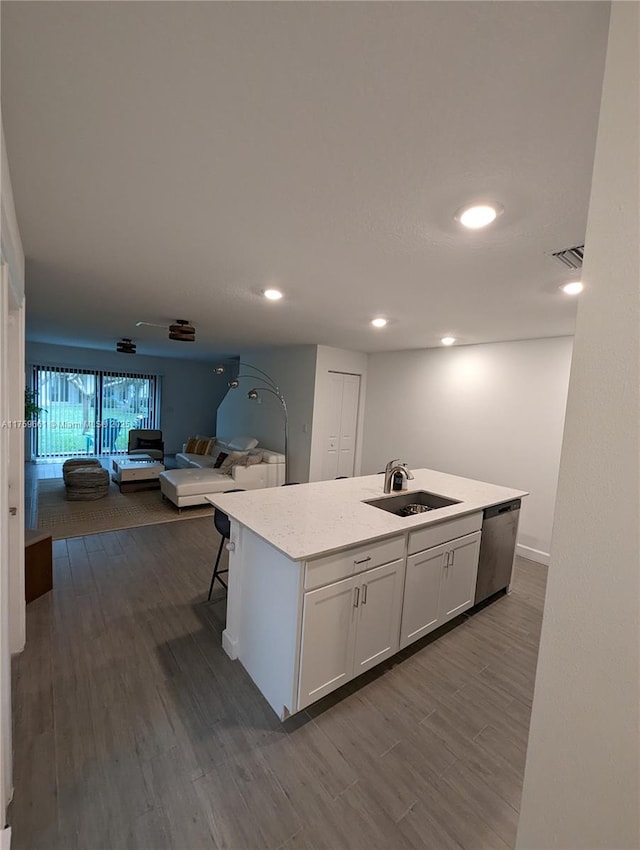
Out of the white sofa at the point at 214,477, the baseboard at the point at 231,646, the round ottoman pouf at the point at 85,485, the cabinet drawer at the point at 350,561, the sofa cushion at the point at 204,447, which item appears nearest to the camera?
the cabinet drawer at the point at 350,561

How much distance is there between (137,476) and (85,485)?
29.7 inches

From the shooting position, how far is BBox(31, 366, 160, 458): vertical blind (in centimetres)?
802

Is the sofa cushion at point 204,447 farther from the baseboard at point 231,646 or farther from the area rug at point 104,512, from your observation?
the baseboard at point 231,646

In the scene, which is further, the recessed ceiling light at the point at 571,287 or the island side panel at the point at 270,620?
the recessed ceiling light at the point at 571,287

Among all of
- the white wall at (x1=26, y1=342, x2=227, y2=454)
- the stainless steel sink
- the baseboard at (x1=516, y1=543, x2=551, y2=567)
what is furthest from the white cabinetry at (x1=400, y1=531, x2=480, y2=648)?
the white wall at (x1=26, y1=342, x2=227, y2=454)

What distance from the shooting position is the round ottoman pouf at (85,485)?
17.0 feet

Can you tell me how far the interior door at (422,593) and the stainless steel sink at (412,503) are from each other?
1.64 ft

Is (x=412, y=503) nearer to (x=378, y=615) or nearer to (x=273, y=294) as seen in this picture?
(x=378, y=615)

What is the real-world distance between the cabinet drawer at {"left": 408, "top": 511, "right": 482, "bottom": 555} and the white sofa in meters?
Result: 3.42

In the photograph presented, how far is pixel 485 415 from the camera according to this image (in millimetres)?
4520

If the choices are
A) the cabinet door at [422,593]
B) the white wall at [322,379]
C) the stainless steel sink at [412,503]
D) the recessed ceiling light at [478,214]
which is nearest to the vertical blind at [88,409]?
the white wall at [322,379]

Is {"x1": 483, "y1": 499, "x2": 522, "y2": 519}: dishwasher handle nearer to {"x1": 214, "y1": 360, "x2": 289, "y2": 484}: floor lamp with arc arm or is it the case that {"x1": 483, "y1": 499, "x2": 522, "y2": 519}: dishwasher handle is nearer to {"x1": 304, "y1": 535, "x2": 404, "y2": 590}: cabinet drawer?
{"x1": 304, "y1": 535, "x2": 404, "y2": 590}: cabinet drawer

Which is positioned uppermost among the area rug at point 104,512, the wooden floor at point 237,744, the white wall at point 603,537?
the white wall at point 603,537

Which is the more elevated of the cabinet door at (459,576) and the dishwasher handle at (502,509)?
the dishwasher handle at (502,509)
